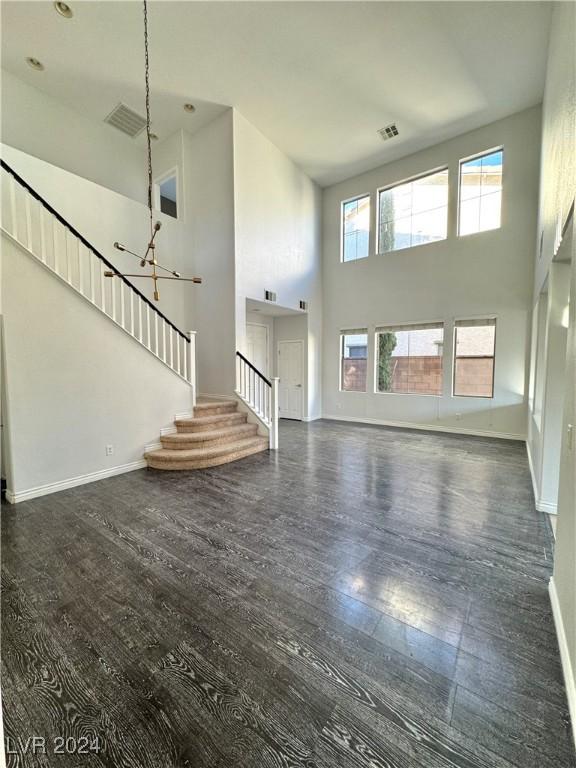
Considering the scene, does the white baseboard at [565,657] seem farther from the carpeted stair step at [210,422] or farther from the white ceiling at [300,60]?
the white ceiling at [300,60]

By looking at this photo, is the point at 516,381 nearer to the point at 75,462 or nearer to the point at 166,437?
the point at 166,437

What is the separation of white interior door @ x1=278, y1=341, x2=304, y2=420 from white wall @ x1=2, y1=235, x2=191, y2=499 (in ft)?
13.9

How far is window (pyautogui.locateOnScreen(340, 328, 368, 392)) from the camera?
7891 millimetres

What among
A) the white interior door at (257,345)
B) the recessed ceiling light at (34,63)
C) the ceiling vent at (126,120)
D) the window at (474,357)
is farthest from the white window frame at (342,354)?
the recessed ceiling light at (34,63)

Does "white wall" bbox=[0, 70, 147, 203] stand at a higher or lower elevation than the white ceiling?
lower

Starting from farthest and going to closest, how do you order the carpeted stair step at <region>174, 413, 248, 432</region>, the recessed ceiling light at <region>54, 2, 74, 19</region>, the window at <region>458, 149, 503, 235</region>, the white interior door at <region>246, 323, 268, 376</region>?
the white interior door at <region>246, 323, 268, 376</region>
the window at <region>458, 149, 503, 235</region>
the carpeted stair step at <region>174, 413, 248, 432</region>
the recessed ceiling light at <region>54, 2, 74, 19</region>

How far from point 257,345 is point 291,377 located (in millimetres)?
1211

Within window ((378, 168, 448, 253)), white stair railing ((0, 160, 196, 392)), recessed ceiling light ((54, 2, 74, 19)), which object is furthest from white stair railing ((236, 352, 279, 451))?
recessed ceiling light ((54, 2, 74, 19))

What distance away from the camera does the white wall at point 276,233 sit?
19.5 feet

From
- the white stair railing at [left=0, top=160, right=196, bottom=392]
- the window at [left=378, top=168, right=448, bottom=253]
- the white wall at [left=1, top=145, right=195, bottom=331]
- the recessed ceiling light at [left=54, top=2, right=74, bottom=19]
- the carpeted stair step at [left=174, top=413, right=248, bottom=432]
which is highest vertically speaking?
the recessed ceiling light at [left=54, top=2, right=74, bottom=19]

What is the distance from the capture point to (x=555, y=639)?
67.4 inches

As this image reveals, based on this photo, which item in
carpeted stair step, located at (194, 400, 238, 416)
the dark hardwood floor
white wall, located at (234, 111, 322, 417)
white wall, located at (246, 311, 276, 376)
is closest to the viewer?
the dark hardwood floor

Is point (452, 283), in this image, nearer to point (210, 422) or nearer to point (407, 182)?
point (407, 182)

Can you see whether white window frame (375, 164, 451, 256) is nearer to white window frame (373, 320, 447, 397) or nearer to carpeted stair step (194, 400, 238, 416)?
white window frame (373, 320, 447, 397)
